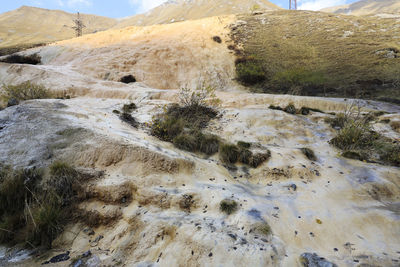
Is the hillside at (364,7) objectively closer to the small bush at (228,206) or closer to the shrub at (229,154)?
the shrub at (229,154)

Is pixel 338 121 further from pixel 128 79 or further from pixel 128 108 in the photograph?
pixel 128 79

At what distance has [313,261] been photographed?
2180 millimetres

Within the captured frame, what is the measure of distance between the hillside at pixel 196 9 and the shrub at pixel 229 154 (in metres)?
39.4

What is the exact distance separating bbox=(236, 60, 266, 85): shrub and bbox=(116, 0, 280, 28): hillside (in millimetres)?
27565

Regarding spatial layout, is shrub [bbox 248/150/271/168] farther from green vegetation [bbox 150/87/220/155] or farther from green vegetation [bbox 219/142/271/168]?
green vegetation [bbox 150/87/220/155]

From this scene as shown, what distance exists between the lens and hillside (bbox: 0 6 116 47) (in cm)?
4101

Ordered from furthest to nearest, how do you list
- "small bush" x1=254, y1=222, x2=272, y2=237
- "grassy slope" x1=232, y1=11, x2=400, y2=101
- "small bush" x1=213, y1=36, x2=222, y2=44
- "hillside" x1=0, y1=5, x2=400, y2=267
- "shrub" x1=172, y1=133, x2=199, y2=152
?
1. "small bush" x1=213, y1=36, x2=222, y2=44
2. "grassy slope" x1=232, y1=11, x2=400, y2=101
3. "shrub" x1=172, y1=133, x2=199, y2=152
4. "small bush" x1=254, y1=222, x2=272, y2=237
5. "hillside" x1=0, y1=5, x2=400, y2=267

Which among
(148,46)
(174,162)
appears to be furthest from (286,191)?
(148,46)

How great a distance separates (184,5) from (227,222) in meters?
57.9

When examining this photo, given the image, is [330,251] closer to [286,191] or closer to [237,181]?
[286,191]

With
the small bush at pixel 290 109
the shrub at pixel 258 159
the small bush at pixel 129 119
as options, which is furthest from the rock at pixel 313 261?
the small bush at pixel 290 109

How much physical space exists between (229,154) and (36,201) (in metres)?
3.39

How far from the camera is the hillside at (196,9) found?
4038cm

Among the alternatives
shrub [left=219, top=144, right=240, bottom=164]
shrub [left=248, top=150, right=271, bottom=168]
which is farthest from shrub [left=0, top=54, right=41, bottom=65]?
shrub [left=248, top=150, right=271, bottom=168]
